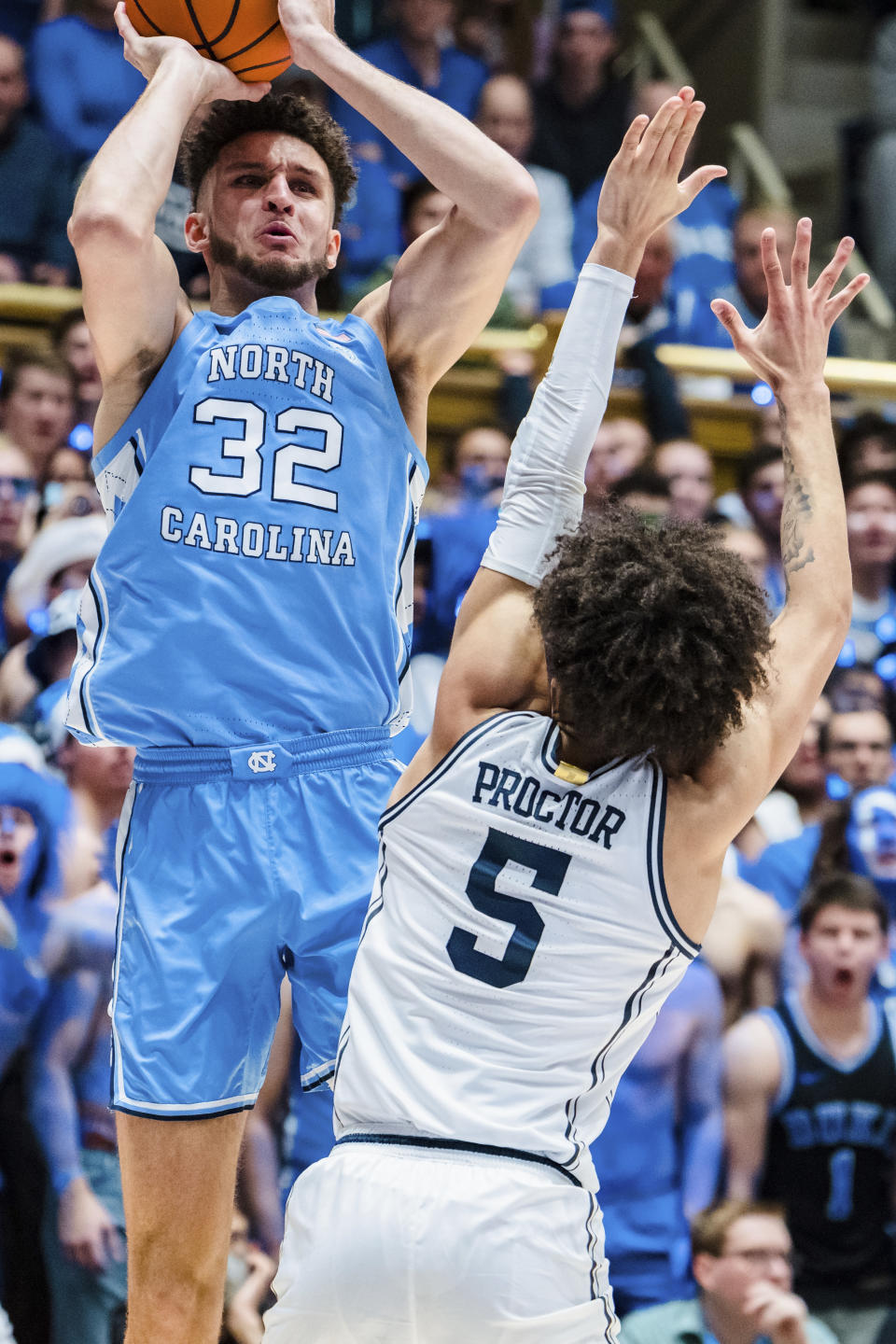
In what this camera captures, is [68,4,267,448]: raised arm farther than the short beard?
No

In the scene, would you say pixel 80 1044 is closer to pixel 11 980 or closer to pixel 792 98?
pixel 11 980

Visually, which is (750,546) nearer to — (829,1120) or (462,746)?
(829,1120)

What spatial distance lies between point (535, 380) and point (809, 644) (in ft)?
13.5

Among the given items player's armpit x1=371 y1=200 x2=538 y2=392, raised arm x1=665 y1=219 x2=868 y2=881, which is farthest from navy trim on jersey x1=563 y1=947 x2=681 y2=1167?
player's armpit x1=371 y1=200 x2=538 y2=392

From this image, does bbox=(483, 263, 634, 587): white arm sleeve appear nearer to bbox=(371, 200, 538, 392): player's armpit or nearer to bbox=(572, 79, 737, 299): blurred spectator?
bbox=(371, 200, 538, 392): player's armpit

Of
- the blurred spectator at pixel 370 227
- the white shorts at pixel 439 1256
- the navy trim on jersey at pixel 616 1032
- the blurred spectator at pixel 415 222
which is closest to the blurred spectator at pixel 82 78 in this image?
the blurred spectator at pixel 370 227

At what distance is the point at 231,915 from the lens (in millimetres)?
2871

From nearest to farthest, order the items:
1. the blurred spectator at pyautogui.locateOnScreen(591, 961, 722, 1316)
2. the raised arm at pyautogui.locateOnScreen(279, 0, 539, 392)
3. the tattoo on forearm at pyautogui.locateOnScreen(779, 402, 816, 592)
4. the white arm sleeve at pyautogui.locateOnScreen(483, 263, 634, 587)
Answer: the white arm sleeve at pyautogui.locateOnScreen(483, 263, 634, 587) < the tattoo on forearm at pyautogui.locateOnScreen(779, 402, 816, 592) < the raised arm at pyautogui.locateOnScreen(279, 0, 539, 392) < the blurred spectator at pyautogui.locateOnScreen(591, 961, 722, 1316)

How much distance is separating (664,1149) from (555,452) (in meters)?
2.57

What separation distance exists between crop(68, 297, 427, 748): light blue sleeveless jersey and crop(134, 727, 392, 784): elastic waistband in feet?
0.07

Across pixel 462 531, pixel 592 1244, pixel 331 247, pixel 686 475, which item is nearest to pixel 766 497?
pixel 686 475

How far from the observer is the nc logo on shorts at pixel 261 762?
2920 mm

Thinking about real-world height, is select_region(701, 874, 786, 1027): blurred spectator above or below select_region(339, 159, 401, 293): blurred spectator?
below

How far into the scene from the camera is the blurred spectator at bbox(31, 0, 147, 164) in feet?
21.7
